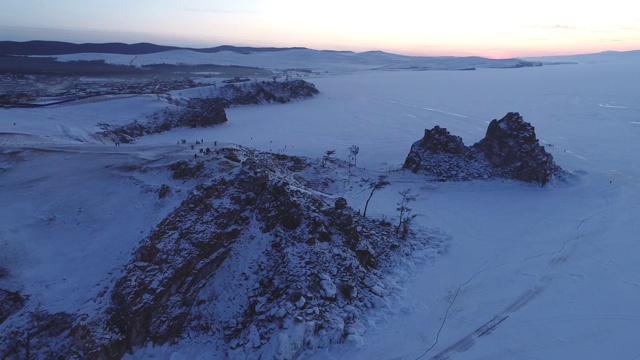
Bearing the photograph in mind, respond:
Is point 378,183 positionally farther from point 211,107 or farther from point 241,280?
point 211,107

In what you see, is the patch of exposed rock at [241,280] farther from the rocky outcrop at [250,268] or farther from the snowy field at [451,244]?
the snowy field at [451,244]

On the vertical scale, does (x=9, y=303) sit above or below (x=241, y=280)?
above

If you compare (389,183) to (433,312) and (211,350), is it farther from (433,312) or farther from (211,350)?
(211,350)

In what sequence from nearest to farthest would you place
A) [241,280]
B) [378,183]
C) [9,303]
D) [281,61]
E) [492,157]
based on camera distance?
[9,303], [241,280], [378,183], [492,157], [281,61]

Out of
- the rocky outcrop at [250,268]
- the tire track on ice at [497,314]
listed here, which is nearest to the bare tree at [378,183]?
the rocky outcrop at [250,268]

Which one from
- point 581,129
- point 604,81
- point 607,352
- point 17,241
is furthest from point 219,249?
point 604,81

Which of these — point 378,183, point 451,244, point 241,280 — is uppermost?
point 378,183

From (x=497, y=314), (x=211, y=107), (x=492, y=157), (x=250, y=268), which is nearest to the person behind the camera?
(x=497, y=314)

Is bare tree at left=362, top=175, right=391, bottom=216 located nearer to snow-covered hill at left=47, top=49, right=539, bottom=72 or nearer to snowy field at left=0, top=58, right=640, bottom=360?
snowy field at left=0, top=58, right=640, bottom=360

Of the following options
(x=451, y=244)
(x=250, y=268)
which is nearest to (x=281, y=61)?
(x=451, y=244)

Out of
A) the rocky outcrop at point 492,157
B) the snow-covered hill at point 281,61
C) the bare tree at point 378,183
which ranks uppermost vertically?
the snow-covered hill at point 281,61

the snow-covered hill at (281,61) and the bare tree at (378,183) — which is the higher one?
the snow-covered hill at (281,61)
